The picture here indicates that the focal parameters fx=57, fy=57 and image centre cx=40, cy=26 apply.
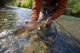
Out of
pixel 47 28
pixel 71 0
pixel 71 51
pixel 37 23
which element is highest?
pixel 71 0

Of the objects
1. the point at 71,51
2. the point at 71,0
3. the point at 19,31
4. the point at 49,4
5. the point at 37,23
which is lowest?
the point at 71,51

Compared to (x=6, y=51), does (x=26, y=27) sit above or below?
above

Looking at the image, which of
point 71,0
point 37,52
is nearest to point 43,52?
point 37,52

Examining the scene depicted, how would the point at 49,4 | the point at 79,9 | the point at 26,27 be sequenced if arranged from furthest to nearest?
the point at 79,9 → the point at 49,4 → the point at 26,27

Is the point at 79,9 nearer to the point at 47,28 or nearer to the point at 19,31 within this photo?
the point at 47,28

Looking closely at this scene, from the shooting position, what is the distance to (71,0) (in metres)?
8.89

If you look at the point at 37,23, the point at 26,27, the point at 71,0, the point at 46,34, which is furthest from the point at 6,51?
the point at 71,0

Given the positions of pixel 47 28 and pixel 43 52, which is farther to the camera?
pixel 47 28

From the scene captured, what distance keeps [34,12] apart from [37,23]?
26 cm

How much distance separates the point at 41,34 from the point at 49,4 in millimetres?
883

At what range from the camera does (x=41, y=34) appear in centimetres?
174

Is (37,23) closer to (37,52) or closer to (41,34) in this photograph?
(37,52)

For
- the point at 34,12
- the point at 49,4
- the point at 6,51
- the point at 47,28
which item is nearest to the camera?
the point at 6,51

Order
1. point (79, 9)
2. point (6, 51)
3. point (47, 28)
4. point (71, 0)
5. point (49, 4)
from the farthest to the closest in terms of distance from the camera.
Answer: point (71, 0) < point (79, 9) < point (47, 28) < point (49, 4) < point (6, 51)
